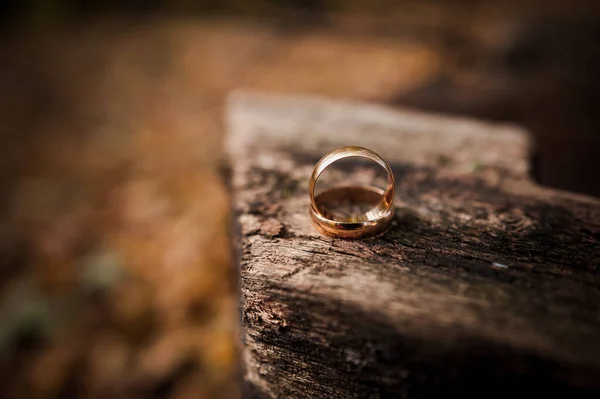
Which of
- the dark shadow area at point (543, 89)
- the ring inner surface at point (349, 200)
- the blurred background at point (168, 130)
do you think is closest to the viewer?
the ring inner surface at point (349, 200)

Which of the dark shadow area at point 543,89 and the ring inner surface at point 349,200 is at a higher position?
the dark shadow area at point 543,89

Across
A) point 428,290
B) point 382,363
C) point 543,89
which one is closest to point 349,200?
point 428,290

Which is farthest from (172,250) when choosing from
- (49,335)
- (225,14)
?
(225,14)

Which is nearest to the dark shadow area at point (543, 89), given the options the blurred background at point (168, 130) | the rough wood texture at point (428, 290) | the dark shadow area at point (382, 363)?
the blurred background at point (168, 130)

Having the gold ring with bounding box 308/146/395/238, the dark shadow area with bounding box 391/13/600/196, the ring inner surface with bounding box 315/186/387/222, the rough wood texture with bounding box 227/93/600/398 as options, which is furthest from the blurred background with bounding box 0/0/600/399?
the gold ring with bounding box 308/146/395/238

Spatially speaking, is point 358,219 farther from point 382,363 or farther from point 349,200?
point 382,363

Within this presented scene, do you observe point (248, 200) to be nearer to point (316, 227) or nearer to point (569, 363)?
point (316, 227)

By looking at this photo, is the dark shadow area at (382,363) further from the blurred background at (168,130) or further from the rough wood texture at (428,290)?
the blurred background at (168,130)
